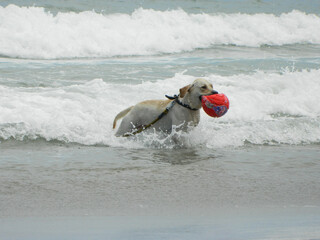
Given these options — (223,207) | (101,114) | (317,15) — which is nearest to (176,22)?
(317,15)

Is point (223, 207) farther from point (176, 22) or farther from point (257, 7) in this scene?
point (257, 7)

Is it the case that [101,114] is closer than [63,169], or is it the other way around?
[63,169]

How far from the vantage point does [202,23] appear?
2467 centimetres

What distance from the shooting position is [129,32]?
2172 cm

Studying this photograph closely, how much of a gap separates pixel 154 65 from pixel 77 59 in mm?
2910

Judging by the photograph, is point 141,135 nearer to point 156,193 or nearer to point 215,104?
point 215,104

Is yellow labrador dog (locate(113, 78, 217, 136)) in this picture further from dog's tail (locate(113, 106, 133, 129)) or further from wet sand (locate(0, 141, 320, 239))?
wet sand (locate(0, 141, 320, 239))

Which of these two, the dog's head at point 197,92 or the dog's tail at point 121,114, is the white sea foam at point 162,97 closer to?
the dog's tail at point 121,114

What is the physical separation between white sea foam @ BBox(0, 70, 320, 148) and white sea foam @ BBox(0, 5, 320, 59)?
7.17m

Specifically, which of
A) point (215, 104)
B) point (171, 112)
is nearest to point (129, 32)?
point (171, 112)

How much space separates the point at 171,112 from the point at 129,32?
14473 millimetres

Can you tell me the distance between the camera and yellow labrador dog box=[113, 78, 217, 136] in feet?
24.8

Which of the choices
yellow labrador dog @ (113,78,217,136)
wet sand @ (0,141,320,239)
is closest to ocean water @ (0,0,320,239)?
wet sand @ (0,141,320,239)

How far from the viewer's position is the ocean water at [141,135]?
446cm
